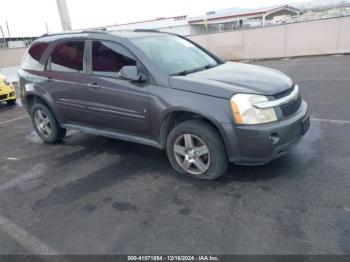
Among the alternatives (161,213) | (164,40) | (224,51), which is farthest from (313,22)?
(161,213)

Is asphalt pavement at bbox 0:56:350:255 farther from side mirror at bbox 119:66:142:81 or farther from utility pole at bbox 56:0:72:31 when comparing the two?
utility pole at bbox 56:0:72:31

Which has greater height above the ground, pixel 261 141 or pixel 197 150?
pixel 261 141

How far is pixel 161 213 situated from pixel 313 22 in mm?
14677

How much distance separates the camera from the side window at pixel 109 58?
4.20 m

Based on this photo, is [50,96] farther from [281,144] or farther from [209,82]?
[281,144]

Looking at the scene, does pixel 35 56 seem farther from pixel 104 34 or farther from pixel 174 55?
pixel 174 55

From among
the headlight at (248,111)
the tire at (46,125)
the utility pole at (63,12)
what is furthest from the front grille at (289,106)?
the utility pole at (63,12)

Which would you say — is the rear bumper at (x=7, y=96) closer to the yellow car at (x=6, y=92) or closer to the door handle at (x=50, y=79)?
the yellow car at (x=6, y=92)

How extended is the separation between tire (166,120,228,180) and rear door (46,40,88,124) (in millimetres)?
1631

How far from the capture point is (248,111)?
3396 millimetres

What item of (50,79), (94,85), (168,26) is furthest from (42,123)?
(168,26)

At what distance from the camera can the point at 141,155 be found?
15.7ft

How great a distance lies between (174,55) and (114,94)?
0.97 meters

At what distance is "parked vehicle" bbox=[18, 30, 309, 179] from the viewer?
136 inches
